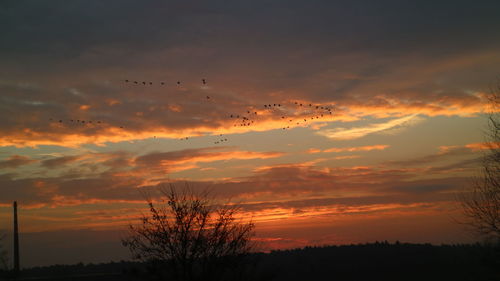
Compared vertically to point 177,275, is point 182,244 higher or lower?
higher

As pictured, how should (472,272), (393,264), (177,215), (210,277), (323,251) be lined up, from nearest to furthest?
(210,277) < (177,215) < (472,272) < (393,264) < (323,251)

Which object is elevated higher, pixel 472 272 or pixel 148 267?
pixel 148 267

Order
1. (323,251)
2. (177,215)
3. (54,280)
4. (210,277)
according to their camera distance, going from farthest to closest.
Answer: (323,251), (54,280), (177,215), (210,277)

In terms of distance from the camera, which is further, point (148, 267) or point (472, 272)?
point (472, 272)

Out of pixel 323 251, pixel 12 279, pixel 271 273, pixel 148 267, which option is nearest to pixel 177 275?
pixel 148 267

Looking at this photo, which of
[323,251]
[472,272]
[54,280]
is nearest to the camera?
[54,280]

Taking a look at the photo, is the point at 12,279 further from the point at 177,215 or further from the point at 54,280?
the point at 177,215

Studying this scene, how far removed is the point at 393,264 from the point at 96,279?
4651 cm

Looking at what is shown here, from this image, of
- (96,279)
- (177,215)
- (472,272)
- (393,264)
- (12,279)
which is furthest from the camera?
(393,264)

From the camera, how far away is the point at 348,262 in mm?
75562

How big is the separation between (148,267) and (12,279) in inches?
1094

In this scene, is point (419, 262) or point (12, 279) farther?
point (419, 262)

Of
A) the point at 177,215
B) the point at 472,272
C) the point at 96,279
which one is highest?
the point at 177,215

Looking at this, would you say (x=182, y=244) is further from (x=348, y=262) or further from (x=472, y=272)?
(x=348, y=262)
